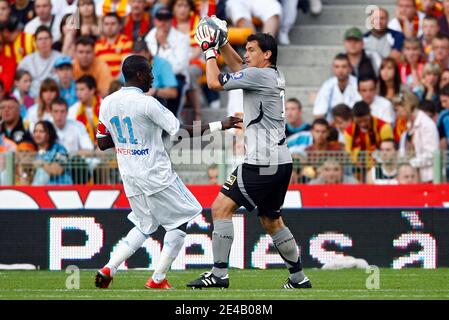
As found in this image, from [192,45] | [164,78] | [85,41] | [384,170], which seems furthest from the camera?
[192,45]

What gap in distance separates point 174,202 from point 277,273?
301 cm

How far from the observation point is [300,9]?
21250 millimetres

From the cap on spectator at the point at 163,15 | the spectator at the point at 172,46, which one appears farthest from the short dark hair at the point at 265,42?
the cap on spectator at the point at 163,15

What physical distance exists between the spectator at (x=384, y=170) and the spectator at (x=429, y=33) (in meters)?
2.77

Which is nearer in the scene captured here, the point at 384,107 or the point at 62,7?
the point at 384,107

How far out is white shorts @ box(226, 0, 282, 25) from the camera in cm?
1958

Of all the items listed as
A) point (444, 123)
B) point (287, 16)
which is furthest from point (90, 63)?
point (444, 123)

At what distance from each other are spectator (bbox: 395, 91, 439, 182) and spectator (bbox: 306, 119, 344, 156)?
0.94 metres

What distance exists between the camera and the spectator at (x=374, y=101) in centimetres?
1794

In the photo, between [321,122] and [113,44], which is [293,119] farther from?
[113,44]

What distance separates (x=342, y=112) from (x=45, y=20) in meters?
5.66

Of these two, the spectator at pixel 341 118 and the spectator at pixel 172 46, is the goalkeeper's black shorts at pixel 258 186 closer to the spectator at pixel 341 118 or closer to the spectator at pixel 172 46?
the spectator at pixel 341 118

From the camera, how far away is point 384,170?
16406 mm

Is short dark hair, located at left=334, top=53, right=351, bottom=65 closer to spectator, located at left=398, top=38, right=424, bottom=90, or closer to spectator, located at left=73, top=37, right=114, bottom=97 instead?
spectator, located at left=398, top=38, right=424, bottom=90
